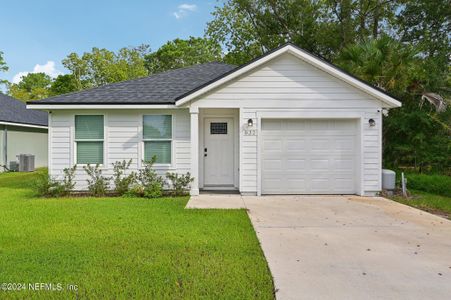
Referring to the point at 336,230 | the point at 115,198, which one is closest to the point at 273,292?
the point at 336,230

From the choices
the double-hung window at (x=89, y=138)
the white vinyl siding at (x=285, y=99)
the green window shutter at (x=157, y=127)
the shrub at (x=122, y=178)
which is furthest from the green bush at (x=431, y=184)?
the double-hung window at (x=89, y=138)

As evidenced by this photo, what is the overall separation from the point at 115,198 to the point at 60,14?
18772 mm

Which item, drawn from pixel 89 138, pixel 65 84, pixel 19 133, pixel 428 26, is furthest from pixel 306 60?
pixel 65 84

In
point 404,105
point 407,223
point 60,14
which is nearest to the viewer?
point 407,223

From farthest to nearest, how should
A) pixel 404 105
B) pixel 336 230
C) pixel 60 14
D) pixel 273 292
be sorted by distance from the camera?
pixel 60 14 → pixel 404 105 → pixel 336 230 → pixel 273 292

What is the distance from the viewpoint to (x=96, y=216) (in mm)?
6234

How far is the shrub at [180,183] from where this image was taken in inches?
346

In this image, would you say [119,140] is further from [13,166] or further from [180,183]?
[13,166]

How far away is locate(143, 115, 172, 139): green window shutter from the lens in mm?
9227

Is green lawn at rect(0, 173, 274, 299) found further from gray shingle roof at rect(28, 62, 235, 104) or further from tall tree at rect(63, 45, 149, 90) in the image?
tall tree at rect(63, 45, 149, 90)

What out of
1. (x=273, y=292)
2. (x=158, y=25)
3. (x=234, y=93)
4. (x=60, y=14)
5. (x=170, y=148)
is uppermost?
(x=158, y=25)

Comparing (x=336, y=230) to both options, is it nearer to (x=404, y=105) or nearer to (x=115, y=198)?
(x=115, y=198)

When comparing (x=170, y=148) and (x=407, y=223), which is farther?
(x=170, y=148)

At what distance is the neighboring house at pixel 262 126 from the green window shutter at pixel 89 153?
31 millimetres
